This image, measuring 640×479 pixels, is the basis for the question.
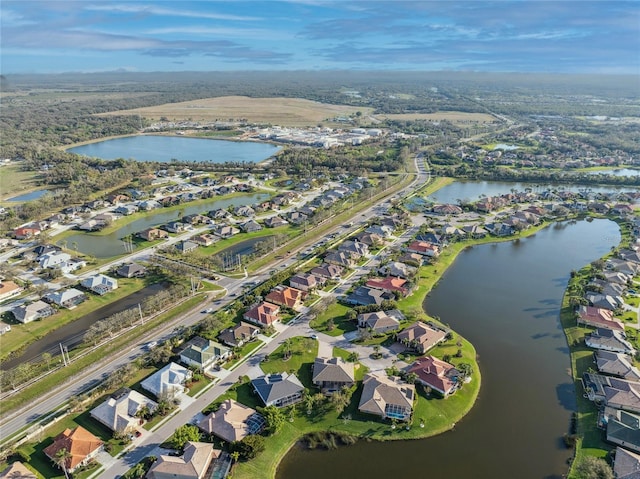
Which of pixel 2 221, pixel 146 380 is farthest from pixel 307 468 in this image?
pixel 2 221

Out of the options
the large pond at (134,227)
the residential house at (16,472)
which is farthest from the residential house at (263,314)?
the large pond at (134,227)

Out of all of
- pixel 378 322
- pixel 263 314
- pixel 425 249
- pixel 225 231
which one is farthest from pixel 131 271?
pixel 425 249

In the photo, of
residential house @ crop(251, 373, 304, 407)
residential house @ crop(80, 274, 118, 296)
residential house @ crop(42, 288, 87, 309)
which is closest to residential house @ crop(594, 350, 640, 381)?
residential house @ crop(251, 373, 304, 407)

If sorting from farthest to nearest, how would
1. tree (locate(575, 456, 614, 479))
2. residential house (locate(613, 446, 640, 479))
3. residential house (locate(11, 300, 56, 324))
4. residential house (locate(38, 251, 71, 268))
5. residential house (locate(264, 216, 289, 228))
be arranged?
1. residential house (locate(264, 216, 289, 228))
2. residential house (locate(38, 251, 71, 268))
3. residential house (locate(11, 300, 56, 324))
4. residential house (locate(613, 446, 640, 479))
5. tree (locate(575, 456, 614, 479))

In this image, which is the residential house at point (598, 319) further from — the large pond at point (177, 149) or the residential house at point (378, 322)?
the large pond at point (177, 149)

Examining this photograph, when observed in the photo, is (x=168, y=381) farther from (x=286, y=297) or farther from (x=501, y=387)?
(x=501, y=387)

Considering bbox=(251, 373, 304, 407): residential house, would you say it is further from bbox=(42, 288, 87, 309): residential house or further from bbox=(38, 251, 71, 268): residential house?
bbox=(38, 251, 71, 268): residential house
